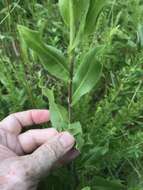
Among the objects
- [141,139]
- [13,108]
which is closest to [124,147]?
[141,139]

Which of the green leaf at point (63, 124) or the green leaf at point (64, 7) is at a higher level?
the green leaf at point (64, 7)

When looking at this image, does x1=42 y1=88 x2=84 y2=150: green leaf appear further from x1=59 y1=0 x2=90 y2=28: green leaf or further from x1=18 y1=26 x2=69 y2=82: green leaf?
x1=59 y1=0 x2=90 y2=28: green leaf

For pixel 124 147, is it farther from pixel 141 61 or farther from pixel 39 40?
pixel 39 40

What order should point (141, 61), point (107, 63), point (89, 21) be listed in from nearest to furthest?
point (89, 21) → point (141, 61) → point (107, 63)

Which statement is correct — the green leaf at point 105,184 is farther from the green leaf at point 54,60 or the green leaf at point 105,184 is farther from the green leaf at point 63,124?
the green leaf at point 54,60

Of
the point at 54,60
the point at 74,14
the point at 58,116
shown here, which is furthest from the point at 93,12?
the point at 58,116

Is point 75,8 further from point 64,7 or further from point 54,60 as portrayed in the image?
point 54,60

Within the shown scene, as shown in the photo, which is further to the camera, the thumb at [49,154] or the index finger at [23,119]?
the index finger at [23,119]

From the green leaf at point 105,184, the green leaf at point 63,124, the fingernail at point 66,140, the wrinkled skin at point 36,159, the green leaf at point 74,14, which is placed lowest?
the green leaf at point 105,184

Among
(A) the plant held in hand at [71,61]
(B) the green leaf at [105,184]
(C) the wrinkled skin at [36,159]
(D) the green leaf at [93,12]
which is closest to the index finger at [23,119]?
(C) the wrinkled skin at [36,159]
